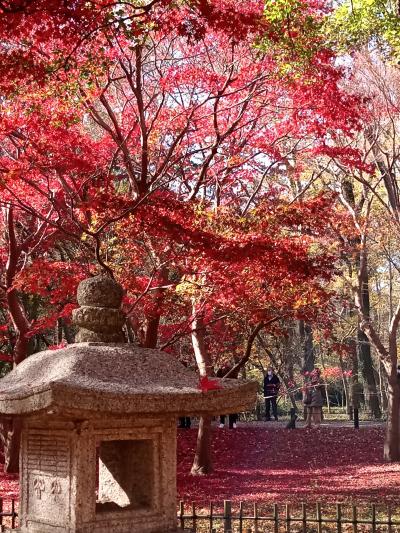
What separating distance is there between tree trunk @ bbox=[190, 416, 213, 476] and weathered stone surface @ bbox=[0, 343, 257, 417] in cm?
981

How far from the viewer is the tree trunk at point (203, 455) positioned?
16266 millimetres

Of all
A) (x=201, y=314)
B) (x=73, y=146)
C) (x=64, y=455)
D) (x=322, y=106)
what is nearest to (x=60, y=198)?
(x=73, y=146)

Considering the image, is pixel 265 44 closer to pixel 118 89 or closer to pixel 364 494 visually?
pixel 118 89

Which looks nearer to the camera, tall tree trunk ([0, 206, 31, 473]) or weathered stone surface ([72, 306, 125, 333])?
weathered stone surface ([72, 306, 125, 333])

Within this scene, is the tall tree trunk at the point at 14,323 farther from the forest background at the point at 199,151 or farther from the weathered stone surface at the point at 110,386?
the weathered stone surface at the point at 110,386

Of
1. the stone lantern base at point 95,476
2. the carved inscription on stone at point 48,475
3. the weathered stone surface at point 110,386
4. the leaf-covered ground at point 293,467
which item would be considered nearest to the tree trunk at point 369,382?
the leaf-covered ground at point 293,467

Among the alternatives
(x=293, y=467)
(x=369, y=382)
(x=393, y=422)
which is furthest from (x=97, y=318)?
(x=369, y=382)

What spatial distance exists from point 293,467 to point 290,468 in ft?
0.64

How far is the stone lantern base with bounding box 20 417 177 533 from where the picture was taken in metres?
6.43

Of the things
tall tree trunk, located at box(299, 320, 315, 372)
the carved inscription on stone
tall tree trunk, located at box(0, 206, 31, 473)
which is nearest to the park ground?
tall tree trunk, located at box(0, 206, 31, 473)

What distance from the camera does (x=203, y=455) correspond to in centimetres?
1634

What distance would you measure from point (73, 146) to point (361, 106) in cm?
613

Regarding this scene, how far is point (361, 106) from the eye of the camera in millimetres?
15570

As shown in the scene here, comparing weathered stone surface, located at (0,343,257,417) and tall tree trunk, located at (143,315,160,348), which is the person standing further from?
weathered stone surface, located at (0,343,257,417)
